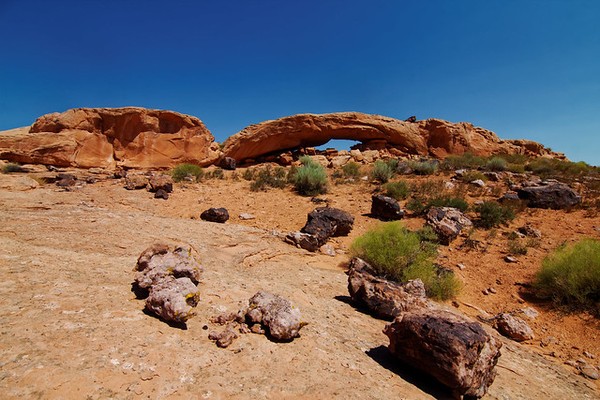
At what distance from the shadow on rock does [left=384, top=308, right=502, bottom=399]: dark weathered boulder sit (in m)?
0.08

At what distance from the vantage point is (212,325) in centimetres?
249

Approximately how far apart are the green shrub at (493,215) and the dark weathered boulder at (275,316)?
6.48 metres

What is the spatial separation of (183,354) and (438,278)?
13.4 ft

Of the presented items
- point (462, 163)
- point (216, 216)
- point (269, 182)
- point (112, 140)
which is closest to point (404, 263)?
point (216, 216)

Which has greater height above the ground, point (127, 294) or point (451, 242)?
point (451, 242)

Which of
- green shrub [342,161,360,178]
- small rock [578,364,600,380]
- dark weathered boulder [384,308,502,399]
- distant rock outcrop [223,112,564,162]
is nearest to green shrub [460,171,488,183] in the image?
green shrub [342,161,360,178]

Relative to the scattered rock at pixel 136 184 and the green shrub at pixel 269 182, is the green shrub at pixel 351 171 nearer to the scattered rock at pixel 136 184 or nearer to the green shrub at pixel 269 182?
the green shrub at pixel 269 182

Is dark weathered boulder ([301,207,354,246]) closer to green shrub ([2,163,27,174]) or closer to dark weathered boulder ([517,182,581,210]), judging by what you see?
dark weathered boulder ([517,182,581,210])

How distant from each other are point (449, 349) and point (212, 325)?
5.95 ft

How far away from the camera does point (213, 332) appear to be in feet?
7.68

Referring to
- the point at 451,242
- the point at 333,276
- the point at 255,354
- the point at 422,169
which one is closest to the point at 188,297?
the point at 255,354

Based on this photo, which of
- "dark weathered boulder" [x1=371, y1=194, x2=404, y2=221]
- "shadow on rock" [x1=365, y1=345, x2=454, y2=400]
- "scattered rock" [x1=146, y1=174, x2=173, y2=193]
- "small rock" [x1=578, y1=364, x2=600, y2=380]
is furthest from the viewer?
"scattered rock" [x1=146, y1=174, x2=173, y2=193]

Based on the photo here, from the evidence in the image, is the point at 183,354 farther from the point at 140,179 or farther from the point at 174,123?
the point at 174,123

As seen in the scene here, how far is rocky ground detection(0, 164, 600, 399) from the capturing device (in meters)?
1.73
